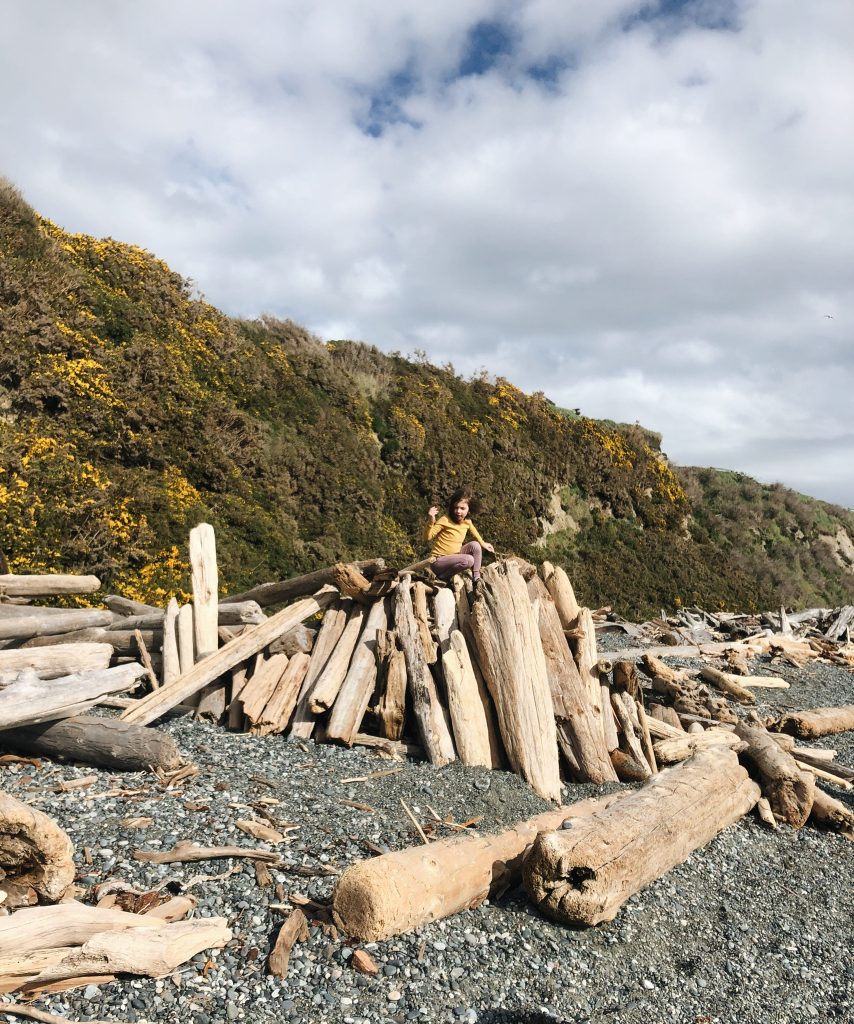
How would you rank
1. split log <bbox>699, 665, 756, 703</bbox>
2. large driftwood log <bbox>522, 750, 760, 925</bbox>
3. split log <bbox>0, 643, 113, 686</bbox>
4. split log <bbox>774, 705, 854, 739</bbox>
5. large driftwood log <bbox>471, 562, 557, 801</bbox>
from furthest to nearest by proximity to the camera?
split log <bbox>699, 665, 756, 703</bbox>
split log <bbox>774, 705, 854, 739</bbox>
large driftwood log <bbox>471, 562, 557, 801</bbox>
split log <bbox>0, 643, 113, 686</bbox>
large driftwood log <bbox>522, 750, 760, 925</bbox>

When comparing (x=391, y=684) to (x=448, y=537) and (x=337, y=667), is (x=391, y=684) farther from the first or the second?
(x=448, y=537)

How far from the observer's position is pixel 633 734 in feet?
23.8

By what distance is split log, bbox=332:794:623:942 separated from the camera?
3.75m

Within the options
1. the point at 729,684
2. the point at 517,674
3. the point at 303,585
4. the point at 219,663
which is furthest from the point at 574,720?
the point at 729,684

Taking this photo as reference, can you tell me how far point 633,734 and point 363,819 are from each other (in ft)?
10.8

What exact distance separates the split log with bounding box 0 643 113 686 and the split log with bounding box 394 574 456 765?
9.36ft

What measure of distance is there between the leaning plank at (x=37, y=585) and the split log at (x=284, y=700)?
2.75 m

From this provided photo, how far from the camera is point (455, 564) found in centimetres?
957

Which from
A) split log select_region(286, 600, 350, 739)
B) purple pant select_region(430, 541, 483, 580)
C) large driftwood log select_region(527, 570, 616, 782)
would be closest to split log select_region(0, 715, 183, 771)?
split log select_region(286, 600, 350, 739)

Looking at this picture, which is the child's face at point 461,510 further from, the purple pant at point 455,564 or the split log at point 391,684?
the split log at point 391,684

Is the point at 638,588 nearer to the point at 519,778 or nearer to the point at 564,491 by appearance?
the point at 564,491

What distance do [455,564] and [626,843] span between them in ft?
17.3

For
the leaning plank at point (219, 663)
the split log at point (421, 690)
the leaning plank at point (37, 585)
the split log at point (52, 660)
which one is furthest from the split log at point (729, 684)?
the leaning plank at point (37, 585)

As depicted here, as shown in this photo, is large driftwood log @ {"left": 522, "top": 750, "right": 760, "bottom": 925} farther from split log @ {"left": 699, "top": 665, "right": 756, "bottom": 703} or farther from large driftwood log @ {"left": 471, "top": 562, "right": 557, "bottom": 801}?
split log @ {"left": 699, "top": 665, "right": 756, "bottom": 703}
